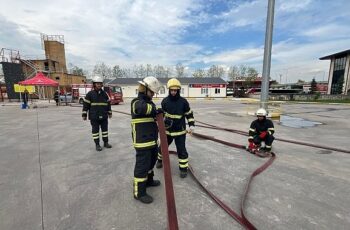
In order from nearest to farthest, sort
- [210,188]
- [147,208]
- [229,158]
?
[147,208]
[210,188]
[229,158]

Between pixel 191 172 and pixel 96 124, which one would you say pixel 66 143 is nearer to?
pixel 96 124

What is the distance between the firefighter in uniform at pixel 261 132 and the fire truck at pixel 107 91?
17.1 meters

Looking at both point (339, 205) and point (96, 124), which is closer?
point (339, 205)

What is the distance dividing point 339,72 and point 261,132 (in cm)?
4532

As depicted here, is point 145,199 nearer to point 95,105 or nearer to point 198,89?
point 95,105

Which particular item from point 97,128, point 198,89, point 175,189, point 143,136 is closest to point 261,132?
point 175,189

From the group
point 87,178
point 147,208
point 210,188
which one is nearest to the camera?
point 147,208

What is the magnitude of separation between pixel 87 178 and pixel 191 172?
1.93 meters

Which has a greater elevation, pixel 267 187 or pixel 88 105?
pixel 88 105

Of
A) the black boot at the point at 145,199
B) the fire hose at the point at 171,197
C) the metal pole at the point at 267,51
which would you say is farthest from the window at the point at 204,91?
the black boot at the point at 145,199

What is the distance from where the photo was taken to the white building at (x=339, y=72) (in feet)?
121

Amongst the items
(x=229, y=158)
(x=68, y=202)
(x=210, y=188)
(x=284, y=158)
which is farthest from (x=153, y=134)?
(x=284, y=158)

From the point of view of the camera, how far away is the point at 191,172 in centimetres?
408

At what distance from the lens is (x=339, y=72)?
39.7m
